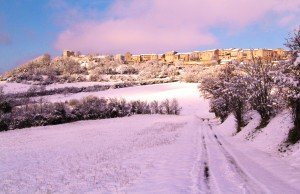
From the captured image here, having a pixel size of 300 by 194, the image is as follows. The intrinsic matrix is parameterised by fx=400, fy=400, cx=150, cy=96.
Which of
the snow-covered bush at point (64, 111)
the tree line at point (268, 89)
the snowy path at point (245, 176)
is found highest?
the tree line at point (268, 89)

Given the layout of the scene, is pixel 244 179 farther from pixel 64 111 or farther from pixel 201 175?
pixel 64 111

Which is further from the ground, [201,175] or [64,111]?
[201,175]

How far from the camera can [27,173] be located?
77.8 feet

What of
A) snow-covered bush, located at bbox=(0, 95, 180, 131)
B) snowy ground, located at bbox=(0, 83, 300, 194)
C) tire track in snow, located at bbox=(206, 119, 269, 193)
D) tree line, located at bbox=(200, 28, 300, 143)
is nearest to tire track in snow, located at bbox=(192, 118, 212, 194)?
snowy ground, located at bbox=(0, 83, 300, 194)

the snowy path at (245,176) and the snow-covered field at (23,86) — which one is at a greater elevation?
the snow-covered field at (23,86)

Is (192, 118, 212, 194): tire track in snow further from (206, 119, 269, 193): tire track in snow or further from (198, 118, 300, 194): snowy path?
(206, 119, 269, 193): tire track in snow

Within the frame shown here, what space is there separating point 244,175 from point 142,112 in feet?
291

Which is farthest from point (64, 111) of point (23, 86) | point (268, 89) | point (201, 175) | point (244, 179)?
point (23, 86)

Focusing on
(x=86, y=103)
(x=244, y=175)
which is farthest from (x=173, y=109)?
(x=244, y=175)

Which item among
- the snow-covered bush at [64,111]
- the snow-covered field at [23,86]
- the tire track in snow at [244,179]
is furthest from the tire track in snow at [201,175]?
the snow-covered field at [23,86]

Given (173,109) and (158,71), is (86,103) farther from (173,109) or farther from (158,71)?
(158,71)

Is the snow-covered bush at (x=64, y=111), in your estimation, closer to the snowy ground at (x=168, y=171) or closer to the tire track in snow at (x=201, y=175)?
the snowy ground at (x=168, y=171)

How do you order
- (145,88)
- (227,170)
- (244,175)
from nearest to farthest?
(244,175), (227,170), (145,88)

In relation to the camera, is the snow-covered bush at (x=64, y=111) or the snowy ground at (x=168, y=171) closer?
the snowy ground at (x=168, y=171)
